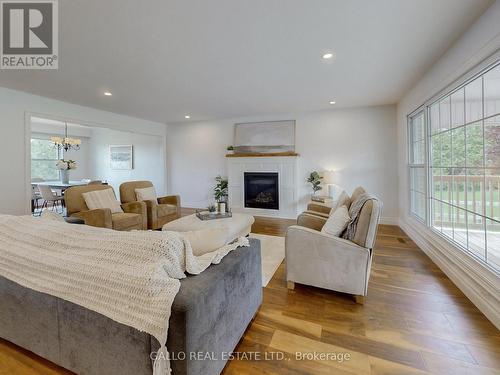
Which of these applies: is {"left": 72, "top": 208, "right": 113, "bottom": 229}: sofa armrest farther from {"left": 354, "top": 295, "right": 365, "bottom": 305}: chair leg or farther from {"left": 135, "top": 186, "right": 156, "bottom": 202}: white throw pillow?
{"left": 354, "top": 295, "right": 365, "bottom": 305}: chair leg

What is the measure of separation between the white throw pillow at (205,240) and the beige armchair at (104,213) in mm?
2612

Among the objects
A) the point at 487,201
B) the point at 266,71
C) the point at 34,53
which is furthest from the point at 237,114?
the point at 487,201

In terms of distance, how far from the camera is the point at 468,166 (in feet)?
7.79

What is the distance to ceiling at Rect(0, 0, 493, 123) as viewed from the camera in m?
1.88

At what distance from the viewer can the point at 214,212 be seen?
3.81 metres

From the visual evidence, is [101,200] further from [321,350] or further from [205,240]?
[321,350]

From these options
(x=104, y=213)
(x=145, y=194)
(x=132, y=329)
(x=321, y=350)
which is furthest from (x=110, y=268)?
(x=145, y=194)

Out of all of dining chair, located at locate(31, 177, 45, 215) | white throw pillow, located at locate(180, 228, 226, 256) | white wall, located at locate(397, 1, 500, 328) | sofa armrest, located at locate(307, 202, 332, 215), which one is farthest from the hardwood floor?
dining chair, located at locate(31, 177, 45, 215)

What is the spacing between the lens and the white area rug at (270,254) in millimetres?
2652

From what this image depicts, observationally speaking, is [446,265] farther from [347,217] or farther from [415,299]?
[347,217]

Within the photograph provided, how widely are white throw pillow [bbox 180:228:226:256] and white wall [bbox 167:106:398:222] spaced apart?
415cm

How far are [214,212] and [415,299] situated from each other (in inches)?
109

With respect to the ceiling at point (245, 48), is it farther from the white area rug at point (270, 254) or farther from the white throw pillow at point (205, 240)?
the white area rug at point (270, 254)

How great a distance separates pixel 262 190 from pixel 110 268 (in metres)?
4.68
